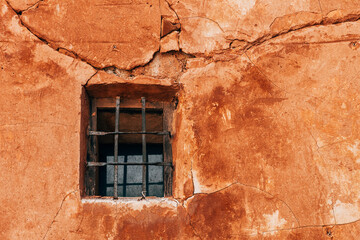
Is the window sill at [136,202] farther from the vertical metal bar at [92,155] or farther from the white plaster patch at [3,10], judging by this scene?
the white plaster patch at [3,10]

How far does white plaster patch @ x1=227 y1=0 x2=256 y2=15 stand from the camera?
7.23ft

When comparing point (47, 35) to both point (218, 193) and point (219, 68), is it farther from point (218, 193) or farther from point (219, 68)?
point (218, 193)

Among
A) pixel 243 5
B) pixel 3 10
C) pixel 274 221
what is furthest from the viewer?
pixel 243 5

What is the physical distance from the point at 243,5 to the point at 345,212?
1.45m

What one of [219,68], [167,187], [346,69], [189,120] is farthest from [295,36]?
[167,187]

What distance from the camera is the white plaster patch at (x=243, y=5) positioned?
2.20 metres

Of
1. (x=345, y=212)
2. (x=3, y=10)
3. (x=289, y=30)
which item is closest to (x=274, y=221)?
(x=345, y=212)

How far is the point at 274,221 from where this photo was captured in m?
1.99

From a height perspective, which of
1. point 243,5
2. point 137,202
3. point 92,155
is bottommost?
point 137,202

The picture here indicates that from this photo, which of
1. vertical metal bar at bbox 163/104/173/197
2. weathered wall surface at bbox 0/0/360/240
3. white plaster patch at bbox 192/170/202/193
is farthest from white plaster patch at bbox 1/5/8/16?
white plaster patch at bbox 192/170/202/193

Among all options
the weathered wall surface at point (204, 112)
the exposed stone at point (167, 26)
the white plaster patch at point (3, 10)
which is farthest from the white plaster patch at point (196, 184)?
the white plaster patch at point (3, 10)

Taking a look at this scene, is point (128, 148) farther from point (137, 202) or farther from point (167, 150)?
point (137, 202)

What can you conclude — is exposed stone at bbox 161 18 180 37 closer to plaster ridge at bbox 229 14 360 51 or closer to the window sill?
plaster ridge at bbox 229 14 360 51

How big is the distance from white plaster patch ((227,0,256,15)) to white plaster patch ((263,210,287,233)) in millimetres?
1299
